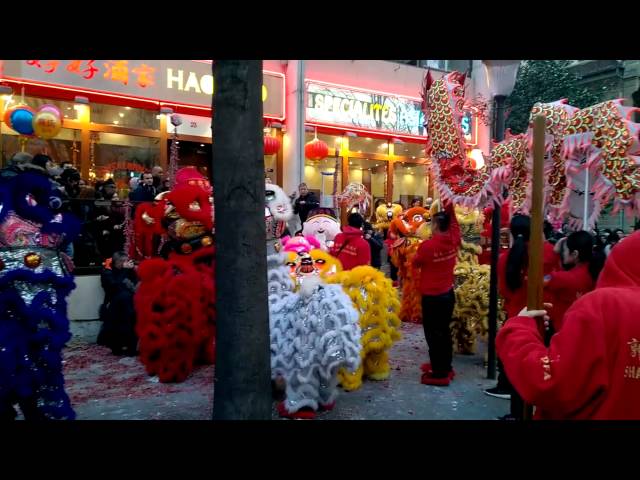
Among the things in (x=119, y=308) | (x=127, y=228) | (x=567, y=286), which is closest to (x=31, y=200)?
(x=119, y=308)

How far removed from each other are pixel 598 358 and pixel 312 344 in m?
2.83

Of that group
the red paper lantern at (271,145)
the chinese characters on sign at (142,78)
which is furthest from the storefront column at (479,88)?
the red paper lantern at (271,145)

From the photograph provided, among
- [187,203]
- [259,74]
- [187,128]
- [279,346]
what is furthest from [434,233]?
[187,128]

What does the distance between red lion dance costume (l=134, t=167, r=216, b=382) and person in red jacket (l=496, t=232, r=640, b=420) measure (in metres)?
4.15

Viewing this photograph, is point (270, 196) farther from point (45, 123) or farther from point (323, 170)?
point (323, 170)

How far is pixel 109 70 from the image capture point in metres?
10.6

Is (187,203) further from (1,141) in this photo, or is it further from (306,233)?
(1,141)

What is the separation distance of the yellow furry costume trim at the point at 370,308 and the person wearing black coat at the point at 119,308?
2.89 metres

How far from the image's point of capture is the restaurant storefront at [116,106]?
995 cm

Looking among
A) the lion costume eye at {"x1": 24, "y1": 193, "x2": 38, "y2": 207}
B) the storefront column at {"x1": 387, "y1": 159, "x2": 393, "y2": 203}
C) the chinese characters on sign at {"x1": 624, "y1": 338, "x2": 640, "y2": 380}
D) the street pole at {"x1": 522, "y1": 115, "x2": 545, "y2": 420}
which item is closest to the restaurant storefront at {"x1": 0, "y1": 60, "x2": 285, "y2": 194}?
the storefront column at {"x1": 387, "y1": 159, "x2": 393, "y2": 203}

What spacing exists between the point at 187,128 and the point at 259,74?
9.86 metres

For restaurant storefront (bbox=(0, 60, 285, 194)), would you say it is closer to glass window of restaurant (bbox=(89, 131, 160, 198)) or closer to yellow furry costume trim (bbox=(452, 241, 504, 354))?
glass window of restaurant (bbox=(89, 131, 160, 198))

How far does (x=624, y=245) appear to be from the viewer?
69.9 inches

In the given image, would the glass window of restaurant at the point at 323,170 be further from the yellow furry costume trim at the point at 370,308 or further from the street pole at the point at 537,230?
the street pole at the point at 537,230
